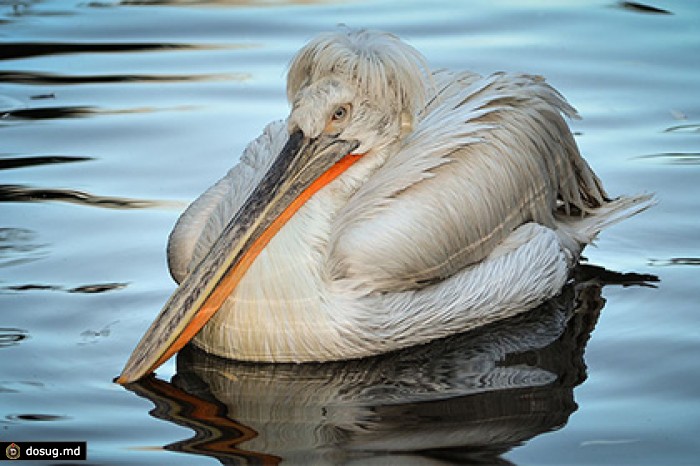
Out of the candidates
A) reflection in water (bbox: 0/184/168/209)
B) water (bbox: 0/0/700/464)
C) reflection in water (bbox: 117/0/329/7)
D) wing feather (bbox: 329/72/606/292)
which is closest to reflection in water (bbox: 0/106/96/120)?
water (bbox: 0/0/700/464)

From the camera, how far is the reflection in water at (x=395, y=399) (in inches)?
159

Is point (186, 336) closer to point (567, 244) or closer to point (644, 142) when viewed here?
point (567, 244)

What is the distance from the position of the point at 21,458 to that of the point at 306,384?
95cm

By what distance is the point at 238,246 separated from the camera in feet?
→ 15.1

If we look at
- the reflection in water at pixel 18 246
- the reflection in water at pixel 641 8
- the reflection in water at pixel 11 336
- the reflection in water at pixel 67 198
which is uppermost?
the reflection in water at pixel 641 8

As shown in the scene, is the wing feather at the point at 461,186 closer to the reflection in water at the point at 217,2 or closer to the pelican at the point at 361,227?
the pelican at the point at 361,227

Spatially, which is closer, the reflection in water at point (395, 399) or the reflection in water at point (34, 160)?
the reflection in water at point (395, 399)

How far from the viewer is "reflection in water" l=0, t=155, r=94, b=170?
6.37 meters

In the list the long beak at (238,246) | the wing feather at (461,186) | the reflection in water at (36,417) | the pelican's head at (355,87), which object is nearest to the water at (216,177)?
the reflection in water at (36,417)

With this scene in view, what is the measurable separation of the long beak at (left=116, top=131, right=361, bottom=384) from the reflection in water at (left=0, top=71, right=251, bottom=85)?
2.87 m

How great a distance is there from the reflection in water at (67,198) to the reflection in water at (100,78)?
1607 millimetres

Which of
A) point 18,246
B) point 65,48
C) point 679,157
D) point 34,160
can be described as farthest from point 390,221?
point 65,48

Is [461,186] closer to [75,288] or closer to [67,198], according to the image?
[75,288]

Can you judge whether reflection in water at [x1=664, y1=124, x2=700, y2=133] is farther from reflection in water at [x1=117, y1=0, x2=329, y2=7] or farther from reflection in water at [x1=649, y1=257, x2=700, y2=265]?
reflection in water at [x1=117, y1=0, x2=329, y2=7]
